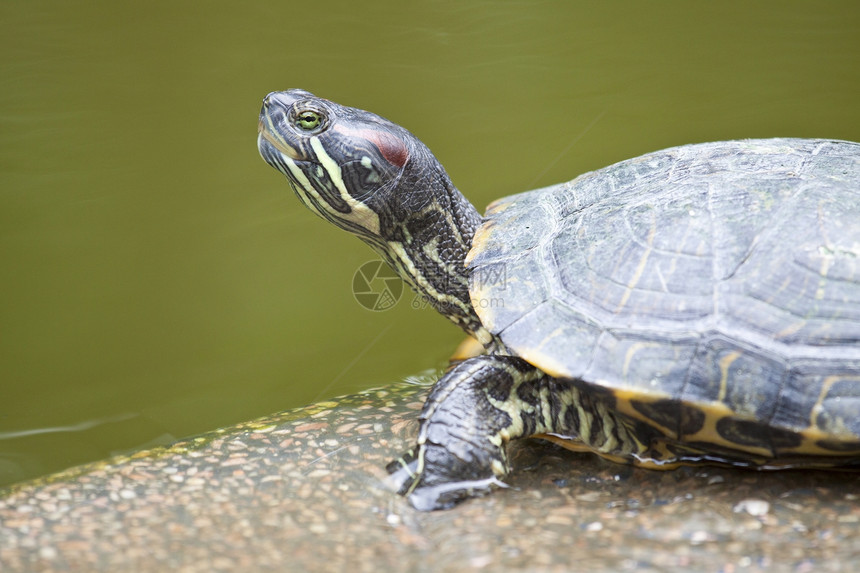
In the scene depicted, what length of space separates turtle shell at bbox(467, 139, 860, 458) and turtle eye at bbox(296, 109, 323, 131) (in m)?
0.96

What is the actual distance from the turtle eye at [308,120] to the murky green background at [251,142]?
1398 mm

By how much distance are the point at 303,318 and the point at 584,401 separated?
2106 millimetres

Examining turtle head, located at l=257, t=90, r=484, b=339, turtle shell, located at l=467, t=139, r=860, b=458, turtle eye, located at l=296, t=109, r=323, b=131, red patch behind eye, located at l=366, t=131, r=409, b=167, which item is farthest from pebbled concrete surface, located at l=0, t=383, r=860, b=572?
turtle eye, located at l=296, t=109, r=323, b=131

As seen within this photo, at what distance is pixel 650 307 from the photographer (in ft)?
8.39

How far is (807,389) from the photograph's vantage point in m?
2.35

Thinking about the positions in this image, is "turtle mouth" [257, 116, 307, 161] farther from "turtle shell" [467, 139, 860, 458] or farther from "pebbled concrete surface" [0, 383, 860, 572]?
"pebbled concrete surface" [0, 383, 860, 572]

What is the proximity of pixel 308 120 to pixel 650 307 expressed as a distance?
5.45 feet

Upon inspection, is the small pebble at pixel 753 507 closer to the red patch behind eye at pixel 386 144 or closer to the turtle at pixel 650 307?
the turtle at pixel 650 307

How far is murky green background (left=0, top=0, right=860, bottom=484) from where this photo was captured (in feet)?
12.8

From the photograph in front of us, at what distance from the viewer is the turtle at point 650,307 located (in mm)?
2398

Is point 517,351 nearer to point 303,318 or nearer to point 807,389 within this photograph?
point 807,389

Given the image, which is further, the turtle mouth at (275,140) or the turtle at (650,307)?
the turtle mouth at (275,140)

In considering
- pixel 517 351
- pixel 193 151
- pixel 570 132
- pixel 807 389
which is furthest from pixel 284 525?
pixel 570 132

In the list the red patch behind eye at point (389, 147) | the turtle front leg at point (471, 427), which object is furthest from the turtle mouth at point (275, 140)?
the turtle front leg at point (471, 427)
